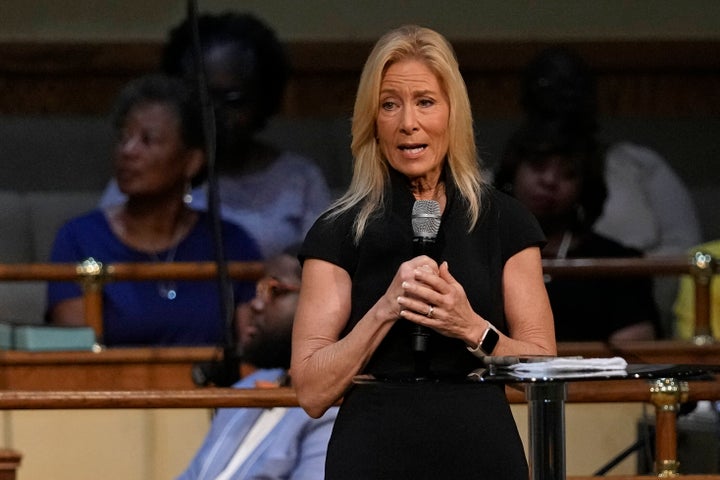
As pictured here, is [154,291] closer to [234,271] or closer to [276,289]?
[234,271]

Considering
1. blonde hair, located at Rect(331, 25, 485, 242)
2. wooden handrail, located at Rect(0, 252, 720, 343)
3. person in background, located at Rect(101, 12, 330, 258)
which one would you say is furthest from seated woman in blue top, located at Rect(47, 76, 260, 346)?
blonde hair, located at Rect(331, 25, 485, 242)

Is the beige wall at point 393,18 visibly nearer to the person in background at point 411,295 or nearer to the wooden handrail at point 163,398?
the wooden handrail at point 163,398

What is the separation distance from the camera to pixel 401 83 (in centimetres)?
198

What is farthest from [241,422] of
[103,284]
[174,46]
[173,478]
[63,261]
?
[174,46]

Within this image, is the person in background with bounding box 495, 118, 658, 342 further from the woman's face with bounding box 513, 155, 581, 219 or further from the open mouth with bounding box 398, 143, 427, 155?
the open mouth with bounding box 398, 143, 427, 155

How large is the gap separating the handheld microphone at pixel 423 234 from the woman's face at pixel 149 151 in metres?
2.45

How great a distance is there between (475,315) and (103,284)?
2000mm

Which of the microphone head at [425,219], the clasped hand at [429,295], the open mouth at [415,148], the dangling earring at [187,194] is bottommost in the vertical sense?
the clasped hand at [429,295]

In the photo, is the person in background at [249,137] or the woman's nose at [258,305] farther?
the person in background at [249,137]

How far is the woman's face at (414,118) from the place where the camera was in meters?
1.97

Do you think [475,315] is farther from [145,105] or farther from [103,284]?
[145,105]

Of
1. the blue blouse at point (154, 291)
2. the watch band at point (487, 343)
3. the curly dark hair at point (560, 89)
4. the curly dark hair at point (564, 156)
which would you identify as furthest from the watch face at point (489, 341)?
the curly dark hair at point (560, 89)

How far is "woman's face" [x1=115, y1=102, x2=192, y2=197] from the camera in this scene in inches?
167

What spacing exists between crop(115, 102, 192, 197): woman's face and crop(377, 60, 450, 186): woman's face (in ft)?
7.67
